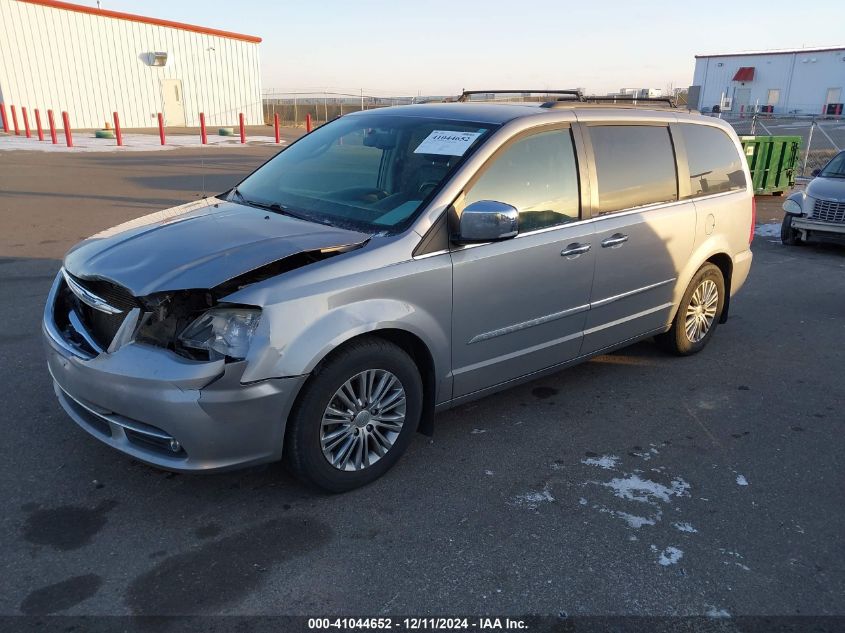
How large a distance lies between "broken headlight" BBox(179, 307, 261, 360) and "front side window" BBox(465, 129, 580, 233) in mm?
1350

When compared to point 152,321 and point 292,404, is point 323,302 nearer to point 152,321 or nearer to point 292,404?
point 292,404

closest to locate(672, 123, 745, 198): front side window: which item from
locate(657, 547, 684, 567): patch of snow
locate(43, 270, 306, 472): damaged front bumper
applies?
locate(657, 547, 684, 567): patch of snow

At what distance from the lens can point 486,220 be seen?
→ 10.8 feet

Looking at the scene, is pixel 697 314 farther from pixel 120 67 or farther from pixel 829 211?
pixel 120 67

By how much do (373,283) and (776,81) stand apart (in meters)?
65.5

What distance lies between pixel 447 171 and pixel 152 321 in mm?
1668

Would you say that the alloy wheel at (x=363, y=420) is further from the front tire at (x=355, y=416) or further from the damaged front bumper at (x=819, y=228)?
the damaged front bumper at (x=819, y=228)

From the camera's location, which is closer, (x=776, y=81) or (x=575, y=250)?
(x=575, y=250)

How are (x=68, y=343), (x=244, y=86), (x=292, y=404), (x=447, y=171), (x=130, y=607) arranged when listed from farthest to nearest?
(x=244, y=86) → (x=447, y=171) → (x=68, y=343) → (x=292, y=404) → (x=130, y=607)

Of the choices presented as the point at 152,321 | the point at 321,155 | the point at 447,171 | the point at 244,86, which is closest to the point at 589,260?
the point at 447,171

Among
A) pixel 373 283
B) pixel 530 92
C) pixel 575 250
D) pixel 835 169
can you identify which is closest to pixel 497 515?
pixel 373 283

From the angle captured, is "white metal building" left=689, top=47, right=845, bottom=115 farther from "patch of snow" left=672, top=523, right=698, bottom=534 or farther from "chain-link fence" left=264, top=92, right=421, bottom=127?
"patch of snow" left=672, top=523, right=698, bottom=534

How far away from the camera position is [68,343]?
3.16 meters

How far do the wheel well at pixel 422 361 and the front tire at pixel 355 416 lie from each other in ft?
0.21
